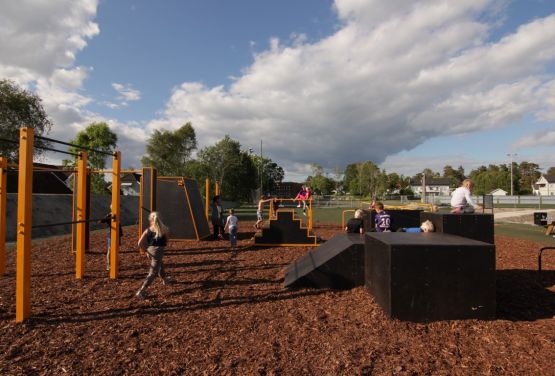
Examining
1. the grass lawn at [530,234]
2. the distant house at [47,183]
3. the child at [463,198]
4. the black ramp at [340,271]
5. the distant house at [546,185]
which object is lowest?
the grass lawn at [530,234]

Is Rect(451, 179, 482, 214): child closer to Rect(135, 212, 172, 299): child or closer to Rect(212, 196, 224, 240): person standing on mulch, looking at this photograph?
Rect(135, 212, 172, 299): child

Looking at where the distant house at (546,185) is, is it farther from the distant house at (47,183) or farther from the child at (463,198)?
the distant house at (47,183)

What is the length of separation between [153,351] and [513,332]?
14.7 ft

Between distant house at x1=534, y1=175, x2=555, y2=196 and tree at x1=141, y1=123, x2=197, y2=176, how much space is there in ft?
355

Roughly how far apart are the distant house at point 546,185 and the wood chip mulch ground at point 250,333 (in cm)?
12485

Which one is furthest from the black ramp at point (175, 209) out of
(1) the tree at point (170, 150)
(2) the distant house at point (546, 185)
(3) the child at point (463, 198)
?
(2) the distant house at point (546, 185)

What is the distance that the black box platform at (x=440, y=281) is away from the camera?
4586 millimetres

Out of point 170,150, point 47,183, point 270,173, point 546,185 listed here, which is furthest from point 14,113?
point 546,185

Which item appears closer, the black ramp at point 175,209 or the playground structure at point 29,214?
the playground structure at point 29,214

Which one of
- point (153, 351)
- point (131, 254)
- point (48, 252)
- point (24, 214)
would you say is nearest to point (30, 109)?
point (48, 252)

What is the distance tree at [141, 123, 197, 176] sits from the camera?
44250mm

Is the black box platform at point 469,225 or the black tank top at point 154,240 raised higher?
the black box platform at point 469,225

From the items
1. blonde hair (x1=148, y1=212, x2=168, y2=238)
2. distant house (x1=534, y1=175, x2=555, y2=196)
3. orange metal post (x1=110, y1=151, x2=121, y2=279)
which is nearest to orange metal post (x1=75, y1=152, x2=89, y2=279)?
orange metal post (x1=110, y1=151, x2=121, y2=279)

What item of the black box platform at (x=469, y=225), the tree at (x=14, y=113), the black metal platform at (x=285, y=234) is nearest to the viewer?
the black box platform at (x=469, y=225)
